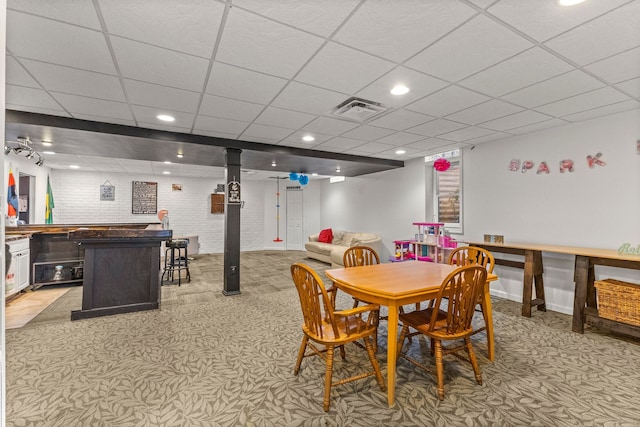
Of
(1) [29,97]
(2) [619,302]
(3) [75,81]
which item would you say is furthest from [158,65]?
(2) [619,302]

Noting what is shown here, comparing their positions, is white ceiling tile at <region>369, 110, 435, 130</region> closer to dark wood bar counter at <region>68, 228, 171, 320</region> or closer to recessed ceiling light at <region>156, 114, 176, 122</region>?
recessed ceiling light at <region>156, 114, 176, 122</region>

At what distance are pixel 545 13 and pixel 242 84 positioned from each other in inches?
Answer: 90.2

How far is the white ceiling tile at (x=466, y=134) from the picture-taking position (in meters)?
4.06

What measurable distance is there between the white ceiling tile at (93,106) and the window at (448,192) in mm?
5133

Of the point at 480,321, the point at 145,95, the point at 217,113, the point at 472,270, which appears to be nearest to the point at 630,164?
the point at 480,321

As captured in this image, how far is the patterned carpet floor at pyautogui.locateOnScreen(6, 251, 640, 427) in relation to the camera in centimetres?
189

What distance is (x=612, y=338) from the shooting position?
305 cm

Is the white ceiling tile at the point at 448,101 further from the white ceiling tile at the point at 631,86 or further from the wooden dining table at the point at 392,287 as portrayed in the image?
the wooden dining table at the point at 392,287

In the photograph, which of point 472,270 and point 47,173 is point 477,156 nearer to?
point 472,270

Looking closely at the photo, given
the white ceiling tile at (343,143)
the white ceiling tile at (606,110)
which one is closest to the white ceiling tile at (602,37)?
the white ceiling tile at (606,110)

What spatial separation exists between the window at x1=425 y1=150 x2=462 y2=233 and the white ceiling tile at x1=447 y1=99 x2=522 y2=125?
66.1 inches

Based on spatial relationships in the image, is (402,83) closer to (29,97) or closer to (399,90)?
(399,90)

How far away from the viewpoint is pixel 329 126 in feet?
12.9

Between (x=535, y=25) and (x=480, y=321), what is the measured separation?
3.09 meters
